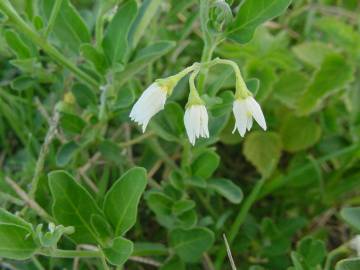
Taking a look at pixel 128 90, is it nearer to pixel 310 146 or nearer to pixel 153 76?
pixel 153 76

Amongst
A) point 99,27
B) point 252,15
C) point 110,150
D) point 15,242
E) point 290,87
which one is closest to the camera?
point 15,242

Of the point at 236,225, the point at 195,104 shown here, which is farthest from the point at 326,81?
the point at 195,104

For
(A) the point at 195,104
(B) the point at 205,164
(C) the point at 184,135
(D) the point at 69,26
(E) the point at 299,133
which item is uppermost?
(D) the point at 69,26

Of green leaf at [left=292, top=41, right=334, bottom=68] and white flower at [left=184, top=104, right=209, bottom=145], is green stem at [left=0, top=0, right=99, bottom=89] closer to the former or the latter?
white flower at [left=184, top=104, right=209, bottom=145]

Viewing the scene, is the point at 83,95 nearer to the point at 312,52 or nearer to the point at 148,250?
the point at 148,250

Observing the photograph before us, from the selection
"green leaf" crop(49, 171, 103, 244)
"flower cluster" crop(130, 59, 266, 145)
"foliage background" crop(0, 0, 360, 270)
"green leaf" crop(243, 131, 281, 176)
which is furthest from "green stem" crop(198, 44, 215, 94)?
"green leaf" crop(243, 131, 281, 176)

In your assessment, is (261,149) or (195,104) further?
(261,149)
